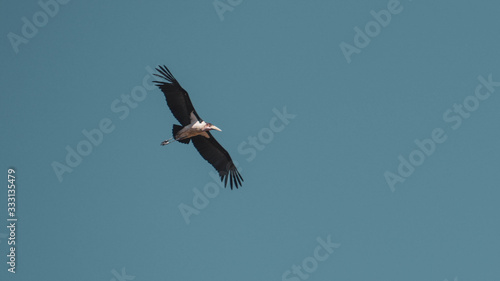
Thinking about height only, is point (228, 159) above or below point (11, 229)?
below

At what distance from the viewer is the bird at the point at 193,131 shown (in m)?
54.4

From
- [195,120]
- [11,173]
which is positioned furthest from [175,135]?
[11,173]

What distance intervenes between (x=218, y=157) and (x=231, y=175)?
37.7 inches

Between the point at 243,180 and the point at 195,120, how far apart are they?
338 cm

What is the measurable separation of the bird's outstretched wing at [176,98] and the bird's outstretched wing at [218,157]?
1.78m

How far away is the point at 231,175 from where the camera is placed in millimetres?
56594

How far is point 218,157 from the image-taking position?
5681cm

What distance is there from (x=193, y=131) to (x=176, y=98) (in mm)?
1680

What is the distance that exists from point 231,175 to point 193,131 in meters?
2.64

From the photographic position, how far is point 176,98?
54.7m

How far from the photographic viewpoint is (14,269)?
185 ft

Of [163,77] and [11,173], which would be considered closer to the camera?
[163,77]

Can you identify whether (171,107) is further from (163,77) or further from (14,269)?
(14,269)

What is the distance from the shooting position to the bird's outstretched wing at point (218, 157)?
5659 centimetres
